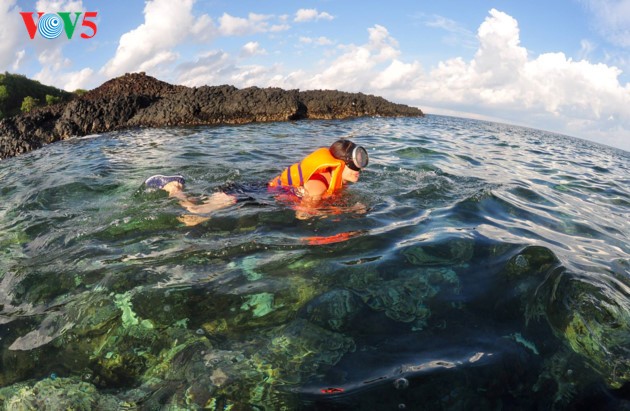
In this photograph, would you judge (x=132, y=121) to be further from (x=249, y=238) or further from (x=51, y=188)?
(x=249, y=238)

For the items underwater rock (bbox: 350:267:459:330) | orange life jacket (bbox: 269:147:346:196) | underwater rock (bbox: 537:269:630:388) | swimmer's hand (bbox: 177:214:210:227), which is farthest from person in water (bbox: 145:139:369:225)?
underwater rock (bbox: 537:269:630:388)

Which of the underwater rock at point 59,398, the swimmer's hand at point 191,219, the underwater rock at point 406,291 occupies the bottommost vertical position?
the underwater rock at point 59,398

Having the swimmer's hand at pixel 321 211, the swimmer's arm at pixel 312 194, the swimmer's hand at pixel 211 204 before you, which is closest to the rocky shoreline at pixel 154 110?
the swimmer's hand at pixel 211 204

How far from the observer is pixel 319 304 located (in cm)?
317

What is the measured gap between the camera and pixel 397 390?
2.36m

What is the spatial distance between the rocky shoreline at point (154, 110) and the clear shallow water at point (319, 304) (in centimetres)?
1130

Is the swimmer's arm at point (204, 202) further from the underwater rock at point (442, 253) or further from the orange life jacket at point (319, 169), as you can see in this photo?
the underwater rock at point (442, 253)

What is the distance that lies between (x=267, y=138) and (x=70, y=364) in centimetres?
1172

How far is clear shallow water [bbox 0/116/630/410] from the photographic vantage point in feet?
8.00

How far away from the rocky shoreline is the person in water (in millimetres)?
12759

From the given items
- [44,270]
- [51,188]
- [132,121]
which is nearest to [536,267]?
[44,270]

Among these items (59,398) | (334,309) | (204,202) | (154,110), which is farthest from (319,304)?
(154,110)

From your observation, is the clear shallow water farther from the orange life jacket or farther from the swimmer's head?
the swimmer's head

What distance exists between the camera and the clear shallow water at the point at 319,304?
244 cm
